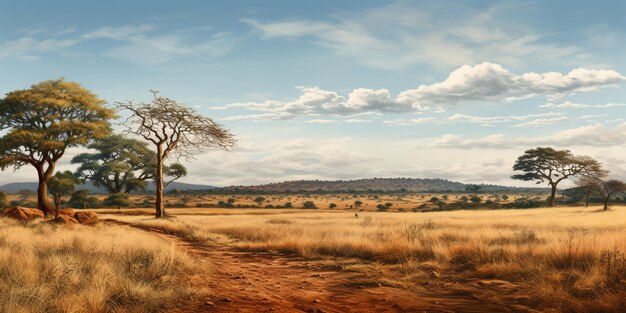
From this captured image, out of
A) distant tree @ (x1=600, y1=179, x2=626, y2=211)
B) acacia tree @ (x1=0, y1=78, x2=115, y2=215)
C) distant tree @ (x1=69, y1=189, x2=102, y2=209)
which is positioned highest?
acacia tree @ (x1=0, y1=78, x2=115, y2=215)

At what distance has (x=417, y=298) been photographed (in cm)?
842

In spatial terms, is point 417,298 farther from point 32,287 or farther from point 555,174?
point 555,174

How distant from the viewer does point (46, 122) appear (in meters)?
36.2

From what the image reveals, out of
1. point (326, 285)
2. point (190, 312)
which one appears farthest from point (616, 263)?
point (190, 312)

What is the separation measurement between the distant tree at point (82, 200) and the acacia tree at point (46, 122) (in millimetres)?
23710

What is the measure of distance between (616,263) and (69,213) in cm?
Answer: 3036

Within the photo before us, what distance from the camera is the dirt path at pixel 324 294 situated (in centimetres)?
762

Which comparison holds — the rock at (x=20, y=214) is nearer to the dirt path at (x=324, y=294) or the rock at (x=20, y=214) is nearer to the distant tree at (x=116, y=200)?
the dirt path at (x=324, y=294)

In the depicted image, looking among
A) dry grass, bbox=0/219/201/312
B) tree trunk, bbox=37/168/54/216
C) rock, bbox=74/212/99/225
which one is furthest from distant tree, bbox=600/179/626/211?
dry grass, bbox=0/219/201/312

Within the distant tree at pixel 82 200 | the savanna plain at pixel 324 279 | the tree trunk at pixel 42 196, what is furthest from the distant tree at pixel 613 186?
the distant tree at pixel 82 200

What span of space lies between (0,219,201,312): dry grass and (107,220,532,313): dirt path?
691 mm

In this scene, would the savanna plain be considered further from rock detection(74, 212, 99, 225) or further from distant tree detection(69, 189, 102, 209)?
distant tree detection(69, 189, 102, 209)

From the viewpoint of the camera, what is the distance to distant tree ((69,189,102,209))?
193 ft

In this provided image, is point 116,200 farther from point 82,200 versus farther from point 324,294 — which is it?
point 324,294
